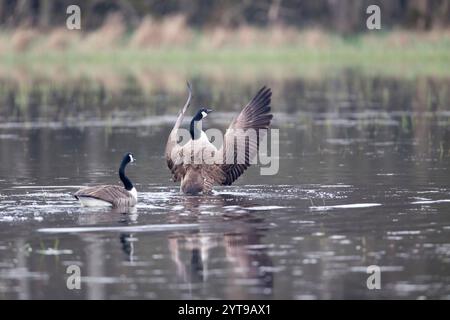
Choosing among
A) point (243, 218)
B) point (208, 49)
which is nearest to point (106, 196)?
point (243, 218)

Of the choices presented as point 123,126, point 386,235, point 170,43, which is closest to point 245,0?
point 170,43

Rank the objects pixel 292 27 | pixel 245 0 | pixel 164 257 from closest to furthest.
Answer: pixel 164 257, pixel 292 27, pixel 245 0

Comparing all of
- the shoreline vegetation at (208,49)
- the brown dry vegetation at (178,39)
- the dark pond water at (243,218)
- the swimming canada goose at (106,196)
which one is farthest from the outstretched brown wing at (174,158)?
the brown dry vegetation at (178,39)

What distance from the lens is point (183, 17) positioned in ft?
166

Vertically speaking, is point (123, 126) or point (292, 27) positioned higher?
point (292, 27)

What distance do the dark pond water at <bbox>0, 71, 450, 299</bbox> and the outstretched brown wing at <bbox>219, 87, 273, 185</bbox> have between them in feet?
0.88

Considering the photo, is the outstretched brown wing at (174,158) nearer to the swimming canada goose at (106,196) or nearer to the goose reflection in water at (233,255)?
the swimming canada goose at (106,196)

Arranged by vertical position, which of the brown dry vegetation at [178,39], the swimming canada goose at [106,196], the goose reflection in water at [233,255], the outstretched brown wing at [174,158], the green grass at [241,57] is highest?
the brown dry vegetation at [178,39]

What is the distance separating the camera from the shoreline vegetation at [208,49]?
150 ft

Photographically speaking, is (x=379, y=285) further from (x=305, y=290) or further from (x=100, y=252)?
(x=100, y=252)

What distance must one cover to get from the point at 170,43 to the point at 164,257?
1499 inches

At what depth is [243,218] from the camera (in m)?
13.0

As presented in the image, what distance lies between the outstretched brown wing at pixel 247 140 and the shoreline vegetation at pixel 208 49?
1104 inches

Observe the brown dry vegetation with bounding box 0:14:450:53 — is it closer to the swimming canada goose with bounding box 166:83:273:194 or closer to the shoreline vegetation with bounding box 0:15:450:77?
the shoreline vegetation with bounding box 0:15:450:77
